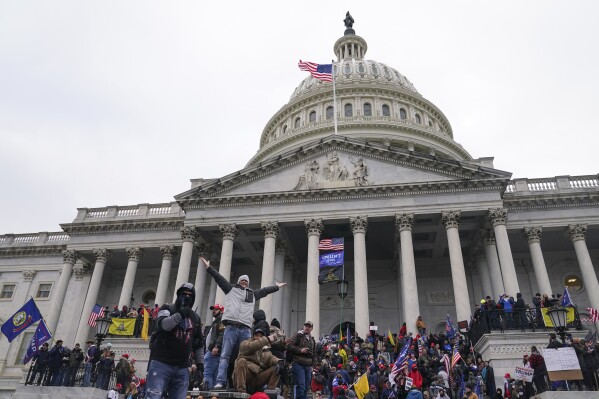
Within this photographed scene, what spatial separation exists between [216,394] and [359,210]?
78.0ft

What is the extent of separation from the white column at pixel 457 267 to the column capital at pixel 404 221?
2.00m

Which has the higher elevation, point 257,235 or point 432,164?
point 432,164

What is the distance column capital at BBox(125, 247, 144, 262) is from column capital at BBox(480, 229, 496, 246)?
85.7ft

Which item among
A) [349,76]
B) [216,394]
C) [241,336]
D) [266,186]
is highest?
[349,76]

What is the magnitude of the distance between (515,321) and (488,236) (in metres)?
10.2

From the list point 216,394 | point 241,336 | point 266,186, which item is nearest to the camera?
point 216,394

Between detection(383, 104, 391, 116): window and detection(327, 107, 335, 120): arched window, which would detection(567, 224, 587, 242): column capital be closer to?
detection(383, 104, 391, 116): window

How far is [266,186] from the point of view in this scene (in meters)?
32.9

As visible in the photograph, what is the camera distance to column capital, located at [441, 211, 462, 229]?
29.2 metres

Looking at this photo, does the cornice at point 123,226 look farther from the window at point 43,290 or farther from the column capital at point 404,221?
the column capital at point 404,221

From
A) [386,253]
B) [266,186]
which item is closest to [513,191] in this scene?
[386,253]

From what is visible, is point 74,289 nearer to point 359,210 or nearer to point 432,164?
point 359,210

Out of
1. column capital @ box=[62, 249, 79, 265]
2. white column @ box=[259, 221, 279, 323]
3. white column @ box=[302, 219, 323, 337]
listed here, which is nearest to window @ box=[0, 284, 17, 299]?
column capital @ box=[62, 249, 79, 265]

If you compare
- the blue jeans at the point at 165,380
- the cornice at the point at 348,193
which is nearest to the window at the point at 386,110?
the cornice at the point at 348,193
